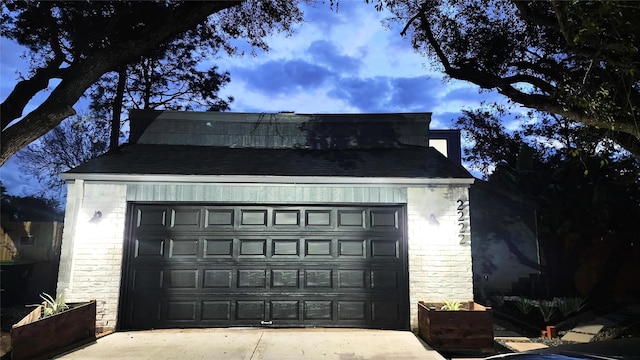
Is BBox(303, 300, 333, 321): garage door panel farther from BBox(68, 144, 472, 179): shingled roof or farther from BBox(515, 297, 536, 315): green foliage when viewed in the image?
BBox(515, 297, 536, 315): green foliage

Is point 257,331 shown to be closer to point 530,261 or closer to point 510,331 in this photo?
point 510,331

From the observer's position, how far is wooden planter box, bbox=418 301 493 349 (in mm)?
6617

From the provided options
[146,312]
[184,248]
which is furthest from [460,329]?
[146,312]

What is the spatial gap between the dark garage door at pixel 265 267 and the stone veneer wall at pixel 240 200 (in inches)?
8.7

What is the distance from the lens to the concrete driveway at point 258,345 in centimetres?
607

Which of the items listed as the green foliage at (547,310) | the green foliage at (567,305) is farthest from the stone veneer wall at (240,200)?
the green foliage at (567,305)

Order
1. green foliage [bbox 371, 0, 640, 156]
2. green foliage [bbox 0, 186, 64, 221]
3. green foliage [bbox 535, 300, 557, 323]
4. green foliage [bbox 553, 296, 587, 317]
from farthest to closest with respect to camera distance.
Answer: green foliage [bbox 0, 186, 64, 221]
green foliage [bbox 553, 296, 587, 317]
green foliage [bbox 535, 300, 557, 323]
green foliage [bbox 371, 0, 640, 156]

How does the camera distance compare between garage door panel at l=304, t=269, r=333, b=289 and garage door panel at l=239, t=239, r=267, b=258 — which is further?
garage door panel at l=239, t=239, r=267, b=258

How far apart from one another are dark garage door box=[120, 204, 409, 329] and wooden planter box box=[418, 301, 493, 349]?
3.67 ft

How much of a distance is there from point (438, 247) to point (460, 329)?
1655 mm

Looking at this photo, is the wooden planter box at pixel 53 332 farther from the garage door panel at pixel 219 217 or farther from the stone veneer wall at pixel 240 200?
the garage door panel at pixel 219 217

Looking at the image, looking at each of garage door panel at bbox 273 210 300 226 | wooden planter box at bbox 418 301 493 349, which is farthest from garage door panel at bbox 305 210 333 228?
wooden planter box at bbox 418 301 493 349

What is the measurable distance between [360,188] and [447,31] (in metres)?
6.37

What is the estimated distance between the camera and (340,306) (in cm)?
785
